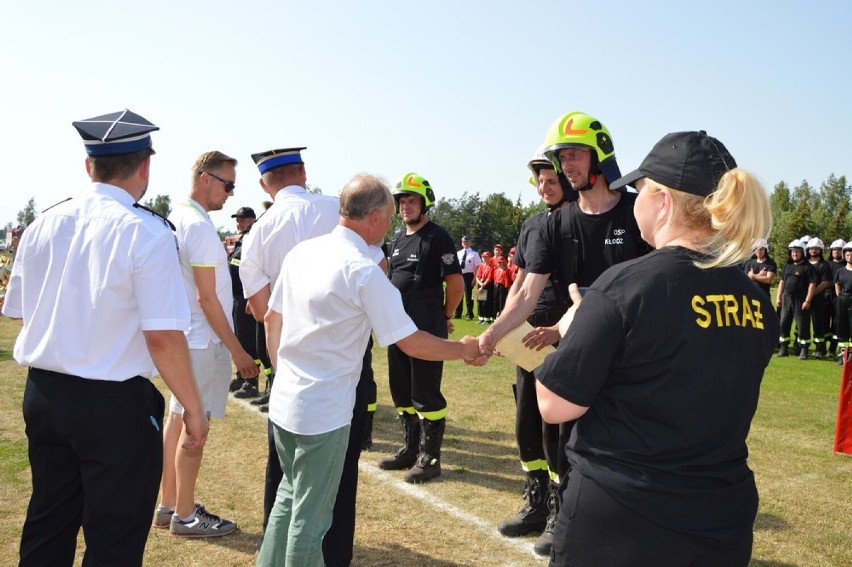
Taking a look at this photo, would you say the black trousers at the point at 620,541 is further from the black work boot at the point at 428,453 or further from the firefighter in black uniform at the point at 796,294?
the firefighter in black uniform at the point at 796,294

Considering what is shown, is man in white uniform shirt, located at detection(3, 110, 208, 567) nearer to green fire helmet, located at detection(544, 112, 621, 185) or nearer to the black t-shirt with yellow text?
the black t-shirt with yellow text

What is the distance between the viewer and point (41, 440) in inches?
112

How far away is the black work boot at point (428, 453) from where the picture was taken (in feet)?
20.3

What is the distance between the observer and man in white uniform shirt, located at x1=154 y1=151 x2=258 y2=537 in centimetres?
448

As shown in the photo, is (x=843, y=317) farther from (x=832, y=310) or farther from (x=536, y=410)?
(x=536, y=410)

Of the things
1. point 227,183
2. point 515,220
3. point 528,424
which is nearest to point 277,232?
point 227,183

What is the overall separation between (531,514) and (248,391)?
5.73m

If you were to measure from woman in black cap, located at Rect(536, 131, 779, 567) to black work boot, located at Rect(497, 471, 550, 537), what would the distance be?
118 inches

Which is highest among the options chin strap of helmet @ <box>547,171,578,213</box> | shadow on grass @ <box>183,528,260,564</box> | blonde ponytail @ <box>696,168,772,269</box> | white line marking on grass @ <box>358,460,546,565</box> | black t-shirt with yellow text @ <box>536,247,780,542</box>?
chin strap of helmet @ <box>547,171,578,213</box>

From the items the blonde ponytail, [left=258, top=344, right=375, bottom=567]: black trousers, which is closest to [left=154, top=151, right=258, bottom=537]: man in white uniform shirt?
[left=258, top=344, right=375, bottom=567]: black trousers

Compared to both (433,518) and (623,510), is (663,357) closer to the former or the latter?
(623,510)

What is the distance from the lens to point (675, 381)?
198 cm

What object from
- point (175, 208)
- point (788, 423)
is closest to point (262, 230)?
point (175, 208)

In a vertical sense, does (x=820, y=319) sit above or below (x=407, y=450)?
above
